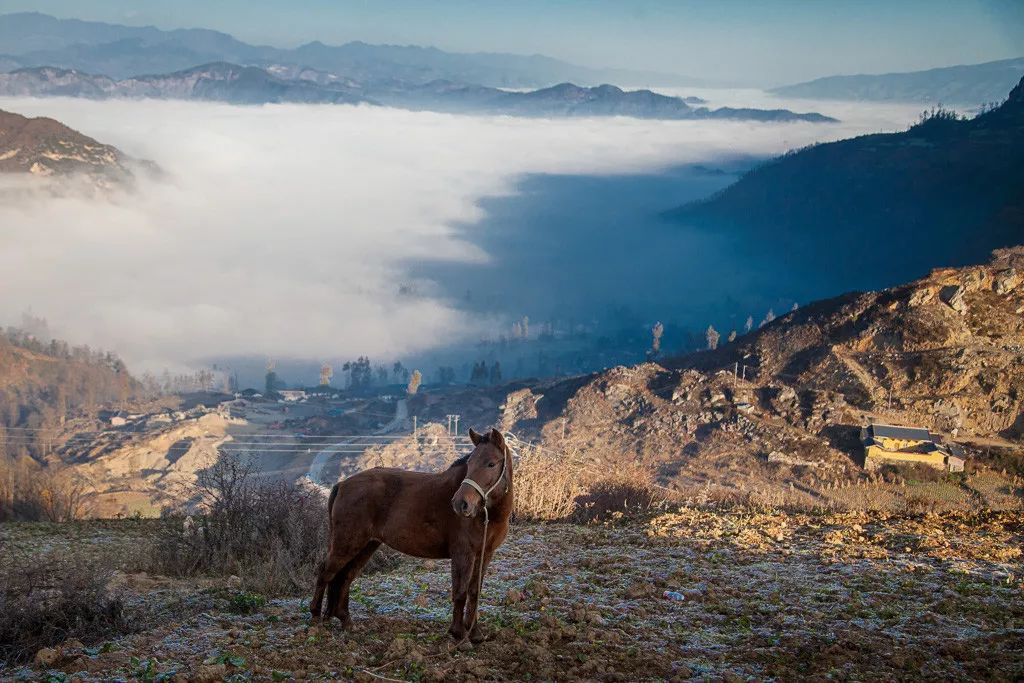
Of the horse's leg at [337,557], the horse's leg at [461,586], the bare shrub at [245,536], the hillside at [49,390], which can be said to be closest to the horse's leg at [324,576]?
the horse's leg at [337,557]

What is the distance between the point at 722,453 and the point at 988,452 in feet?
30.8

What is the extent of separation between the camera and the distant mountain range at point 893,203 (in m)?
118

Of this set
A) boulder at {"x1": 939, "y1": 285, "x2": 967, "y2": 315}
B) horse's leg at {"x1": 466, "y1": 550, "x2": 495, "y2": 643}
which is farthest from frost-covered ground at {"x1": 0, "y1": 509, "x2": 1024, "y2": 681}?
boulder at {"x1": 939, "y1": 285, "x2": 967, "y2": 315}

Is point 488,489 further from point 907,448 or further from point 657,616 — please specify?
point 907,448

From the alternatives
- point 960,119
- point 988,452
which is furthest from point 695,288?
point 988,452

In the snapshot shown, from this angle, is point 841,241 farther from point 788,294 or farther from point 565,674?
point 565,674

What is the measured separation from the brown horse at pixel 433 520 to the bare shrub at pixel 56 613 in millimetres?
2000

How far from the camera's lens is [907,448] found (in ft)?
116

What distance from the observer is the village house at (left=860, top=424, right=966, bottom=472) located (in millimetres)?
33812

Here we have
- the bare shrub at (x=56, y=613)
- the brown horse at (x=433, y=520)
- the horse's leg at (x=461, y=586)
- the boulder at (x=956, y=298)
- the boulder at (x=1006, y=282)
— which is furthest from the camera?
the boulder at (x=1006, y=282)

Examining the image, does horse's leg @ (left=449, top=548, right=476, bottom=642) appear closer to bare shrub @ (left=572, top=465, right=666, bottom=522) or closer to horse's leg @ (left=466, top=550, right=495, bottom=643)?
horse's leg @ (left=466, top=550, right=495, bottom=643)

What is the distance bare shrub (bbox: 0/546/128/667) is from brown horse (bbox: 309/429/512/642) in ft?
6.56

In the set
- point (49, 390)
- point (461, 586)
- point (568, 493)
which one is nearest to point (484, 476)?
point (461, 586)

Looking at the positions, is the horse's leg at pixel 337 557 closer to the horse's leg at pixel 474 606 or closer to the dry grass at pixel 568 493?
the horse's leg at pixel 474 606
